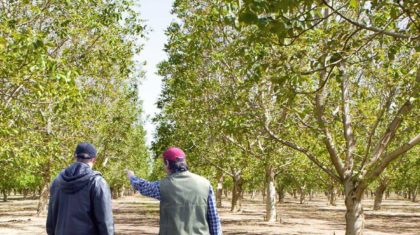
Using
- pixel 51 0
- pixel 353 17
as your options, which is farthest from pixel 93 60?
pixel 353 17

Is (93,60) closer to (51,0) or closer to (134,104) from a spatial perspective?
(51,0)

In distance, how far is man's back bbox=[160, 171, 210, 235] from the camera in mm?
5445

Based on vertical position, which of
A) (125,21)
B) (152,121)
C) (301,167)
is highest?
(125,21)

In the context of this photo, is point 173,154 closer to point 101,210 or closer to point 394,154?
point 101,210

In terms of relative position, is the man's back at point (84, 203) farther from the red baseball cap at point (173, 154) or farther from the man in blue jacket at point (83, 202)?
the red baseball cap at point (173, 154)

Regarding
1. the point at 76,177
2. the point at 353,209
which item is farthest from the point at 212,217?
the point at 353,209

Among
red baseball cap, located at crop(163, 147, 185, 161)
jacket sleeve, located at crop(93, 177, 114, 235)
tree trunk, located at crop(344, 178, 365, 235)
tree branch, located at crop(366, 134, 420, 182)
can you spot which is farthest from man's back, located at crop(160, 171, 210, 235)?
tree trunk, located at crop(344, 178, 365, 235)

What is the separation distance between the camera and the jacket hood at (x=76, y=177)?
5.51 metres

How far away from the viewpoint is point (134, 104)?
48.6 meters

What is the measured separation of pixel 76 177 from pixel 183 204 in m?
1.19

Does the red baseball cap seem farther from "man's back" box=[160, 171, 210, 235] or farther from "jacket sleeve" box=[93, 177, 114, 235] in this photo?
"jacket sleeve" box=[93, 177, 114, 235]

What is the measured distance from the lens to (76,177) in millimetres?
5520

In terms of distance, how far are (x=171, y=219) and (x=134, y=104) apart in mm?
43744

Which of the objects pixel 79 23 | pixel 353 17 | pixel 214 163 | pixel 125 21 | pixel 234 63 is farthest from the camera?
pixel 214 163
